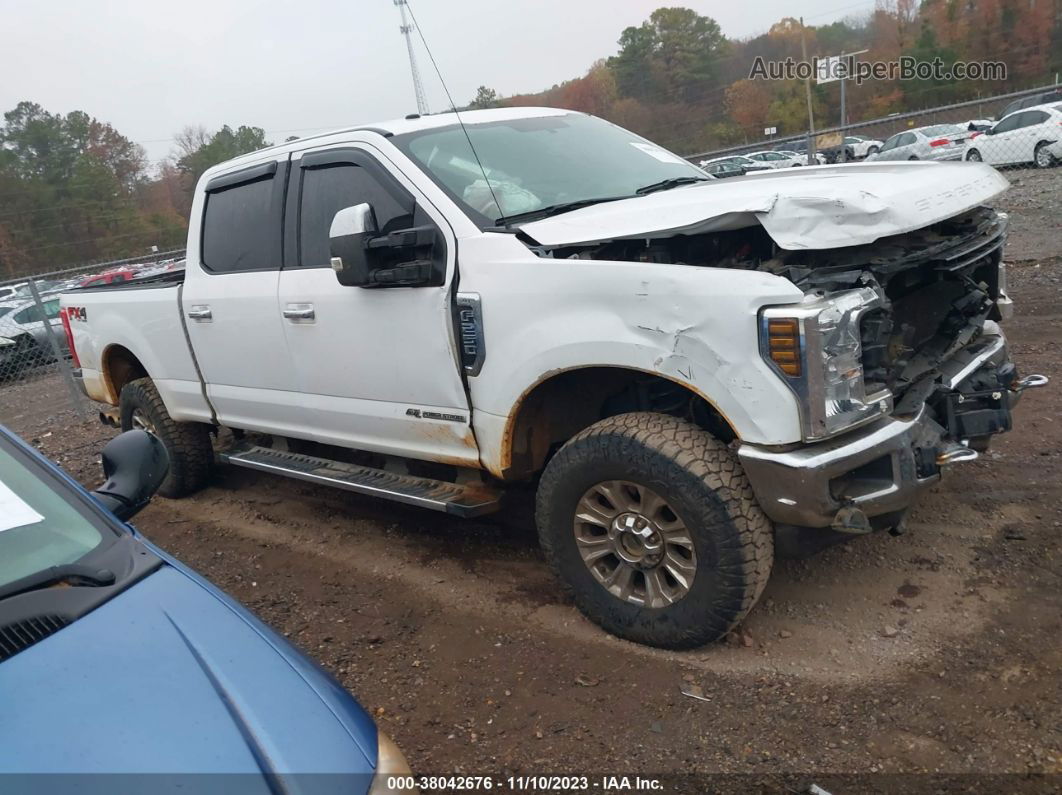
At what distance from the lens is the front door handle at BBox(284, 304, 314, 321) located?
4.20 m

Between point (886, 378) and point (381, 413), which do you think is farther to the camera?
point (381, 413)

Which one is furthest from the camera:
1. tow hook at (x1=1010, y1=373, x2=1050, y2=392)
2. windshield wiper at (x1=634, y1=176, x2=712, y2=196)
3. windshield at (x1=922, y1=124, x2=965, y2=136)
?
windshield at (x1=922, y1=124, x2=965, y2=136)

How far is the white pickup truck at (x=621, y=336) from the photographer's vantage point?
279 centimetres

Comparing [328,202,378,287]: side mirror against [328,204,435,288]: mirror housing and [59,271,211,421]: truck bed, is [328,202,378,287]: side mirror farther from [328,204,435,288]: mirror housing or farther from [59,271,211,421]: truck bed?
[59,271,211,421]: truck bed

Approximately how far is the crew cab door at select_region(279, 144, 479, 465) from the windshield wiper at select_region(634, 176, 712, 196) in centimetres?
102

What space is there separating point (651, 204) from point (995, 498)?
2282 mm

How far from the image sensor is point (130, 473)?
262cm

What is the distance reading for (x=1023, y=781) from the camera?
2395 mm

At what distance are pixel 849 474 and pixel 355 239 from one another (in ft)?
7.16

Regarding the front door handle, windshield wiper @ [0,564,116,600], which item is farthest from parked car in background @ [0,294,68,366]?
windshield wiper @ [0,564,116,600]

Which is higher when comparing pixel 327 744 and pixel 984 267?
pixel 984 267

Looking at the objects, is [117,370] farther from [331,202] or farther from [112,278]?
[112,278]

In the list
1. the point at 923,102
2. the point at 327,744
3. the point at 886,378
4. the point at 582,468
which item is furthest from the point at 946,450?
the point at 923,102

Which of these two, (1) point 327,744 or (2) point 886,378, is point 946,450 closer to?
(2) point 886,378
